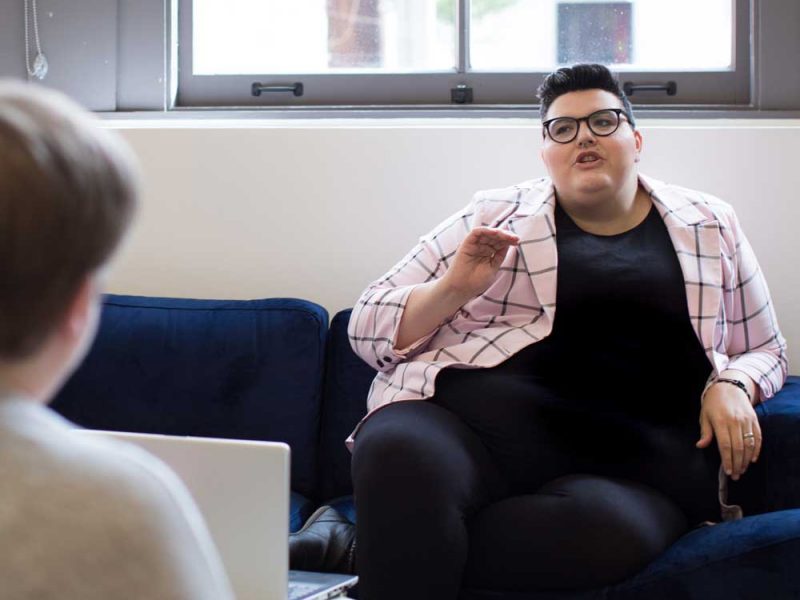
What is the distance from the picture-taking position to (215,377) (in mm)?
2359

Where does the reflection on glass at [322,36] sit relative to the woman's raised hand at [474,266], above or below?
above

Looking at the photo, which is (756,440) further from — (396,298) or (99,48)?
(99,48)

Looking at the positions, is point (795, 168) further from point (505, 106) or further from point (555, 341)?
point (555, 341)

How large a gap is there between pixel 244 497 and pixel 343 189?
163 centimetres

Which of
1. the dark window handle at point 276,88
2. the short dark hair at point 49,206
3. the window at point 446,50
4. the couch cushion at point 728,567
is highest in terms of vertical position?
the window at point 446,50

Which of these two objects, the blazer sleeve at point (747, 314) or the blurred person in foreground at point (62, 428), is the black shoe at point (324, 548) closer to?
the blazer sleeve at point (747, 314)

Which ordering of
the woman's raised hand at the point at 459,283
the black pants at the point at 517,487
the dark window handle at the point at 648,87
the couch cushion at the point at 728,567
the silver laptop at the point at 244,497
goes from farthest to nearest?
the dark window handle at the point at 648,87 < the woman's raised hand at the point at 459,283 < the black pants at the point at 517,487 < the couch cushion at the point at 728,567 < the silver laptop at the point at 244,497

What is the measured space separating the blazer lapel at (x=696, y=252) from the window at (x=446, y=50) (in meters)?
0.73

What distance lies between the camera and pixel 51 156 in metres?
0.54

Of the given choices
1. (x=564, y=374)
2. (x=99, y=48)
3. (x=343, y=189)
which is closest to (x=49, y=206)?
(x=564, y=374)

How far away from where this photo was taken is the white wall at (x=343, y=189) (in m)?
2.59

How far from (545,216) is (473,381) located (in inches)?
15.1

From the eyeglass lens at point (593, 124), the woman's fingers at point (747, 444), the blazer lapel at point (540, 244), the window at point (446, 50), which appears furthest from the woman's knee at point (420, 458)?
the window at point (446, 50)

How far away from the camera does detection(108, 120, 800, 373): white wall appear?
2588mm
